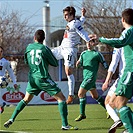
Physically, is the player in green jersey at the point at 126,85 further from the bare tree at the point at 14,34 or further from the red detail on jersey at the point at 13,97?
the bare tree at the point at 14,34

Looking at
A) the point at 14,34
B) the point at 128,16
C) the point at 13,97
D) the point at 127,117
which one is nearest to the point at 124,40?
the point at 128,16

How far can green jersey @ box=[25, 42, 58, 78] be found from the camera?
32.3 ft

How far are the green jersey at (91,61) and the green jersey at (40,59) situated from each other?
2542 millimetres

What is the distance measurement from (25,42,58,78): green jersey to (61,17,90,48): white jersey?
239cm

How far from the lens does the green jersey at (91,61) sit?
1235cm

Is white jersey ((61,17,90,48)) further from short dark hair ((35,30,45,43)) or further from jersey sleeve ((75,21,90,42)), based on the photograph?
short dark hair ((35,30,45,43))

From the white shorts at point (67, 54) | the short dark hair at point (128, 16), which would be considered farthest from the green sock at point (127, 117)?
the white shorts at point (67, 54)

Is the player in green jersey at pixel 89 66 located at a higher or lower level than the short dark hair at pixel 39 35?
lower

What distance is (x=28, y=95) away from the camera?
10.3 metres

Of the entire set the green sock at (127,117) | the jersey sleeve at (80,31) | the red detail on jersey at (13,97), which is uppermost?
the jersey sleeve at (80,31)

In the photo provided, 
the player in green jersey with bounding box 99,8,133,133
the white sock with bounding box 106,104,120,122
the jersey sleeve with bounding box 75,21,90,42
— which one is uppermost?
the jersey sleeve with bounding box 75,21,90,42

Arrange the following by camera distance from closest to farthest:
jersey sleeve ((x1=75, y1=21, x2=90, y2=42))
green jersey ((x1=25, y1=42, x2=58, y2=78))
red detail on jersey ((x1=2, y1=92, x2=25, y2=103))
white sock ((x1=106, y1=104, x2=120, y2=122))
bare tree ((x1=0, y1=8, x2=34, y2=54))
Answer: white sock ((x1=106, y1=104, x2=120, y2=122))
green jersey ((x1=25, y1=42, x2=58, y2=78))
jersey sleeve ((x1=75, y1=21, x2=90, y2=42))
red detail on jersey ((x1=2, y1=92, x2=25, y2=103))
bare tree ((x1=0, y1=8, x2=34, y2=54))

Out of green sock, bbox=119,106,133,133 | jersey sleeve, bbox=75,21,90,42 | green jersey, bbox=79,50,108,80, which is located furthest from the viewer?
green jersey, bbox=79,50,108,80

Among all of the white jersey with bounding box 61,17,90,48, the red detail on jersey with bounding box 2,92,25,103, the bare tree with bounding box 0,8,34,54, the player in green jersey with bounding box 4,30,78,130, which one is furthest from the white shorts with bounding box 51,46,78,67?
the bare tree with bounding box 0,8,34,54
